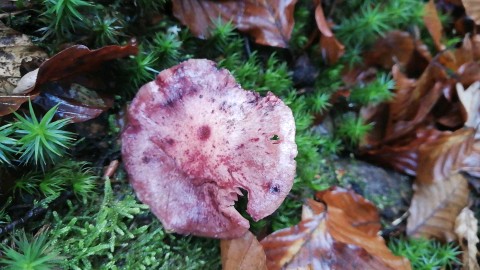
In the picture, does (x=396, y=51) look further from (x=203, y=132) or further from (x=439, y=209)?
(x=203, y=132)

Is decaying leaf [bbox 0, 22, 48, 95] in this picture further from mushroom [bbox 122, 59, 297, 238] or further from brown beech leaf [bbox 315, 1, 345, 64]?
brown beech leaf [bbox 315, 1, 345, 64]

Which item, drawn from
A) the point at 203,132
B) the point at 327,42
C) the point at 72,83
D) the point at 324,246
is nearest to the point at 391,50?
the point at 327,42

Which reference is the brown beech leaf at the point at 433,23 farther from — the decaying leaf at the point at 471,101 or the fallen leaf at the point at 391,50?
the decaying leaf at the point at 471,101

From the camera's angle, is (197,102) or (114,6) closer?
(197,102)

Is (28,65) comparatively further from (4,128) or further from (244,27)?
(244,27)

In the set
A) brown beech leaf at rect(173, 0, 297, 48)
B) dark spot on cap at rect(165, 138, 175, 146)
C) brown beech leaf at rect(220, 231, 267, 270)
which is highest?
brown beech leaf at rect(173, 0, 297, 48)

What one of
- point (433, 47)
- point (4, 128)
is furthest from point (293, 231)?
point (433, 47)

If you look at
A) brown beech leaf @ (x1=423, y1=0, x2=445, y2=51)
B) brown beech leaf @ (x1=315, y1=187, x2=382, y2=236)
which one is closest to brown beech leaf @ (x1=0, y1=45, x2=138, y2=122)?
brown beech leaf @ (x1=315, y1=187, x2=382, y2=236)
